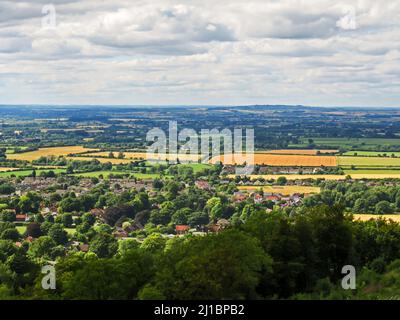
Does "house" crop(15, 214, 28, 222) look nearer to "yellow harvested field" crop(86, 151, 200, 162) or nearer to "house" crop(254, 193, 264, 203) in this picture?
"house" crop(254, 193, 264, 203)

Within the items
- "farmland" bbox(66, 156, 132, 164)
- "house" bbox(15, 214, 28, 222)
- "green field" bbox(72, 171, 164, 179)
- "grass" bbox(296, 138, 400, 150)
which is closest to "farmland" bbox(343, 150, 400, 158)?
"grass" bbox(296, 138, 400, 150)

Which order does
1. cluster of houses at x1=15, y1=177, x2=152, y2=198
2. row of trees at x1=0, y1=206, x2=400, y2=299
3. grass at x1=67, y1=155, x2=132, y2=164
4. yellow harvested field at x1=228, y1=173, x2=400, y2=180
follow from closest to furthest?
row of trees at x1=0, y1=206, x2=400, y2=299 → cluster of houses at x1=15, y1=177, x2=152, y2=198 → yellow harvested field at x1=228, y1=173, x2=400, y2=180 → grass at x1=67, y1=155, x2=132, y2=164

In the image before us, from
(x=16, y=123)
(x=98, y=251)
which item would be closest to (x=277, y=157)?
(x=98, y=251)

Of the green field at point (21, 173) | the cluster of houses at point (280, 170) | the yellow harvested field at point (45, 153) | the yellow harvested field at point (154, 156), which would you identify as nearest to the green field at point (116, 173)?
the green field at point (21, 173)

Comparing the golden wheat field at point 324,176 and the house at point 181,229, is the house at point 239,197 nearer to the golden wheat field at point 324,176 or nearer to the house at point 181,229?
the golden wheat field at point 324,176

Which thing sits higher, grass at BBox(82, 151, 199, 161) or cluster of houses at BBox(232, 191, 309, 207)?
grass at BBox(82, 151, 199, 161)

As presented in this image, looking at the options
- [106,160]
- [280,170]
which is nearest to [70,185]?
[106,160]
